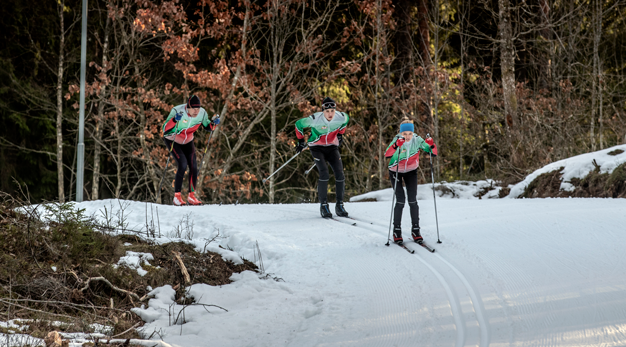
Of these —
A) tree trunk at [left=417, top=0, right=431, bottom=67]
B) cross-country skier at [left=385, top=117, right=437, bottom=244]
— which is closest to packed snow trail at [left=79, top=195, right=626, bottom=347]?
cross-country skier at [left=385, top=117, right=437, bottom=244]

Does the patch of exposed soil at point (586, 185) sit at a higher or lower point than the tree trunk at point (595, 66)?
lower

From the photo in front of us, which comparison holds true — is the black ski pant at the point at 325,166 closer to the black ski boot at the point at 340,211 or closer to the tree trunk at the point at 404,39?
the black ski boot at the point at 340,211

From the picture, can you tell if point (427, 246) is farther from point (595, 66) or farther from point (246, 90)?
point (595, 66)

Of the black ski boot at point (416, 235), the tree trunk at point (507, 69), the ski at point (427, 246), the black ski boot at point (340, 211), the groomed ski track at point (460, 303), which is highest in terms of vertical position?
the tree trunk at point (507, 69)

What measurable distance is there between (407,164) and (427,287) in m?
2.59

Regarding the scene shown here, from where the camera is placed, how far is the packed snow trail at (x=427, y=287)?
4.34 metres

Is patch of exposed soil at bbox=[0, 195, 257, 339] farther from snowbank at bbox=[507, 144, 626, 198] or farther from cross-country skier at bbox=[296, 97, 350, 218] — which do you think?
snowbank at bbox=[507, 144, 626, 198]

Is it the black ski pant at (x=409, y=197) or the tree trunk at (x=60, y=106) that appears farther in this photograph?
the tree trunk at (x=60, y=106)

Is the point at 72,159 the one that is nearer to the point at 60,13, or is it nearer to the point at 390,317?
the point at 60,13

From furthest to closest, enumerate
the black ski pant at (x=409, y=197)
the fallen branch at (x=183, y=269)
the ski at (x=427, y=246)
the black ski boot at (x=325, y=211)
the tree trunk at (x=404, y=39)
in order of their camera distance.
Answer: the tree trunk at (x=404, y=39) < the black ski boot at (x=325, y=211) < the black ski pant at (x=409, y=197) < the ski at (x=427, y=246) < the fallen branch at (x=183, y=269)

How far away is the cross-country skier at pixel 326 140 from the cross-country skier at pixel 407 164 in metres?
2.16

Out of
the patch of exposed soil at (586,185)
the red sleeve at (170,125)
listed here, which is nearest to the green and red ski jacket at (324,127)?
the red sleeve at (170,125)

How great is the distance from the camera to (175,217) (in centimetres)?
940

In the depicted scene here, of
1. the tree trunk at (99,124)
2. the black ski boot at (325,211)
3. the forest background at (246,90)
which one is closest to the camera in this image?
the black ski boot at (325,211)
